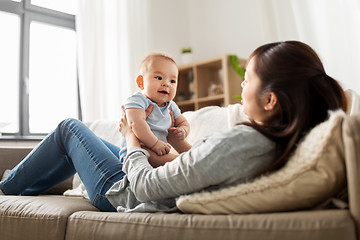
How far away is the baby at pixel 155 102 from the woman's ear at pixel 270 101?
482mm

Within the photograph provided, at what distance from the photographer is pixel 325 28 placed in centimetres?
306

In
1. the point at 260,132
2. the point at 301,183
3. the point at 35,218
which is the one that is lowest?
the point at 35,218

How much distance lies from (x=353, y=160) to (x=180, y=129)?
33.0 inches

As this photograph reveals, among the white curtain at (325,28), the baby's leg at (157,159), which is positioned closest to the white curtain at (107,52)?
the white curtain at (325,28)

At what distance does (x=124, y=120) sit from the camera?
1.33 metres

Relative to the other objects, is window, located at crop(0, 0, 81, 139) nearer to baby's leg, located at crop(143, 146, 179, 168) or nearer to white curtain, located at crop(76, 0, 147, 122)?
white curtain, located at crop(76, 0, 147, 122)

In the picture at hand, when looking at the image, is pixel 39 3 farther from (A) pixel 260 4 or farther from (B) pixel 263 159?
(B) pixel 263 159

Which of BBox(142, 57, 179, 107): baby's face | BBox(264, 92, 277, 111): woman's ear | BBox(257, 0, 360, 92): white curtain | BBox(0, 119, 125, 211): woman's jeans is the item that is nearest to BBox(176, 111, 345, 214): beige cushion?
BBox(264, 92, 277, 111): woman's ear

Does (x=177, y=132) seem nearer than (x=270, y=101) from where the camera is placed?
No

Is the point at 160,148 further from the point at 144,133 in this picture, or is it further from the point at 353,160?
the point at 353,160

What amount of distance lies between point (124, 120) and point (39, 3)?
252 cm

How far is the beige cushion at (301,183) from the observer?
2.45ft

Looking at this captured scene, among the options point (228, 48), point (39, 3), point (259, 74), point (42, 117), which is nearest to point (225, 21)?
point (228, 48)

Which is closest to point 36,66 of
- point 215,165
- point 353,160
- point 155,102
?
point 155,102
